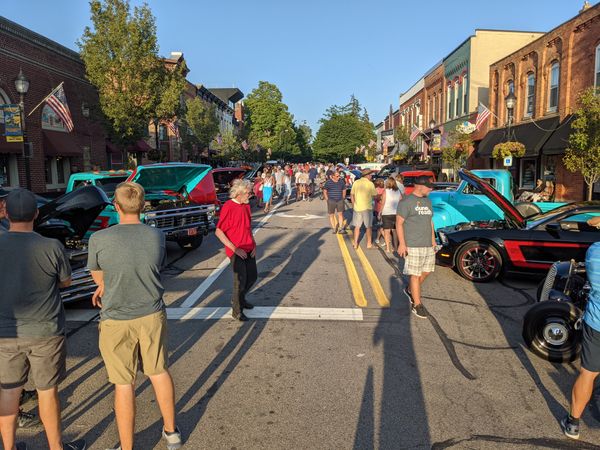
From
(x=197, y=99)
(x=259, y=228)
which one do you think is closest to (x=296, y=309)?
(x=259, y=228)

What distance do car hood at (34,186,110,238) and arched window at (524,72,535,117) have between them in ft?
73.1

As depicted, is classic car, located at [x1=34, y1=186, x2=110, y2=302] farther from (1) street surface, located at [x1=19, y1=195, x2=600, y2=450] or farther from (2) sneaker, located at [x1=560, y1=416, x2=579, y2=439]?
(2) sneaker, located at [x1=560, y1=416, x2=579, y2=439]

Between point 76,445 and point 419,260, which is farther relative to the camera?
point 419,260

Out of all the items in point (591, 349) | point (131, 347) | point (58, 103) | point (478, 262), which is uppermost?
point (58, 103)

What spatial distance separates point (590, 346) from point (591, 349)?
20 mm

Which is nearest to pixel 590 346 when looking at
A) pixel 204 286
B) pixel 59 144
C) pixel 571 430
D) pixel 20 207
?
pixel 571 430

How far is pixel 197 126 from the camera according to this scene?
130 feet

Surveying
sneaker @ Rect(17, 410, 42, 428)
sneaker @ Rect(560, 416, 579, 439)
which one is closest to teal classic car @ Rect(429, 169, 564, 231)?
sneaker @ Rect(560, 416, 579, 439)

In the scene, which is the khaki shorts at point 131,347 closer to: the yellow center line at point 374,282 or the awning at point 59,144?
the yellow center line at point 374,282

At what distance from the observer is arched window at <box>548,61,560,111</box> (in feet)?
70.8

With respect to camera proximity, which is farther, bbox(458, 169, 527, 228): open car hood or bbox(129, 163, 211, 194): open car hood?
bbox(129, 163, 211, 194): open car hood

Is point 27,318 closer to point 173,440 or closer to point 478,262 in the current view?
point 173,440

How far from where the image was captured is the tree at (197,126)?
39.0m

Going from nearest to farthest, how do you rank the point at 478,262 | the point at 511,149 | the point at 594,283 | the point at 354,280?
the point at 594,283
the point at 478,262
the point at 354,280
the point at 511,149
